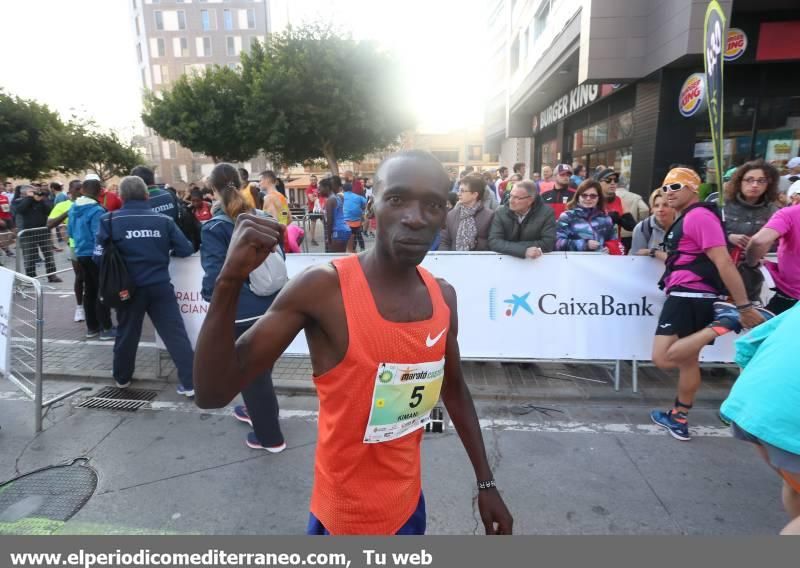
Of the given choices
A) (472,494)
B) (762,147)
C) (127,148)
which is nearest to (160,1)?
(127,148)

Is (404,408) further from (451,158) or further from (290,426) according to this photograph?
(451,158)

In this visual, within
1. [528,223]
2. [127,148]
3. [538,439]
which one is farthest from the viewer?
[127,148]

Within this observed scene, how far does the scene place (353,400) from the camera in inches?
53.1

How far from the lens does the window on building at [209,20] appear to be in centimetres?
6009

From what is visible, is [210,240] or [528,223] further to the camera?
[528,223]

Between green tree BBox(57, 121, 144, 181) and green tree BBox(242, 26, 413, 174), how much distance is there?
13.1 metres

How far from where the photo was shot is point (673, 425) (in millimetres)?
3773

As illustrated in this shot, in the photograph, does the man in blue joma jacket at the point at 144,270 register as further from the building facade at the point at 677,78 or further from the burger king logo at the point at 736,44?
the burger king logo at the point at 736,44

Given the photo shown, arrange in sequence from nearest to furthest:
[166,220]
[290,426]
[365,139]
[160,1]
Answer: [290,426], [166,220], [365,139], [160,1]

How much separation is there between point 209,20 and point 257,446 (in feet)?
229

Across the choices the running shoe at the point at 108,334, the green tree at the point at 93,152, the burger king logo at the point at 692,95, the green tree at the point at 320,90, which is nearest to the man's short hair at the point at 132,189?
the running shoe at the point at 108,334

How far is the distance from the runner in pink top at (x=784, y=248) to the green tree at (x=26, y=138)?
118 feet

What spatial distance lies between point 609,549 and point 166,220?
14.6 ft

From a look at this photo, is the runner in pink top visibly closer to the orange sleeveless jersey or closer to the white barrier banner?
the white barrier banner
